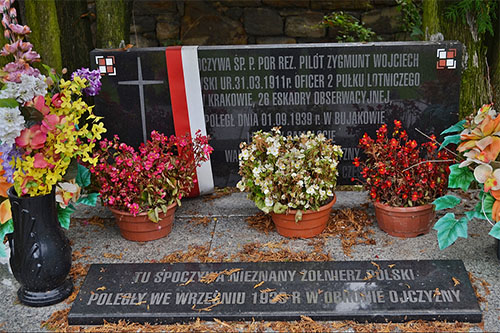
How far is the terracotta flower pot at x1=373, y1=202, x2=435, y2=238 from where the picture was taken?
354 centimetres

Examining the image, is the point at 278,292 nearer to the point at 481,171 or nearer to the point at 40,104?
the point at 481,171

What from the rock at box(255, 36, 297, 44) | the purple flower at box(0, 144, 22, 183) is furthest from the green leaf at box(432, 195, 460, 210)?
the rock at box(255, 36, 297, 44)

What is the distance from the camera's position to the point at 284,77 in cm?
411

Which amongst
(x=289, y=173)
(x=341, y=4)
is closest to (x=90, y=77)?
(x=289, y=173)

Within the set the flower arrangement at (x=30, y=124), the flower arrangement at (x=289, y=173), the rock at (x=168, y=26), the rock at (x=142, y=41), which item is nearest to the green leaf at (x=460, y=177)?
the flower arrangement at (x=289, y=173)

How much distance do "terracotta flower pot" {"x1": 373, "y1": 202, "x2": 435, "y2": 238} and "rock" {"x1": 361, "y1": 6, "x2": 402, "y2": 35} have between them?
3.32 m

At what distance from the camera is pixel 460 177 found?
323cm

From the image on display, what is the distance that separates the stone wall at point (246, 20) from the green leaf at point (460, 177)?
3.46m

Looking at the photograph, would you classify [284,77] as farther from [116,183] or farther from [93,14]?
[93,14]

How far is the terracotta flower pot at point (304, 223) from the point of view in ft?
11.7

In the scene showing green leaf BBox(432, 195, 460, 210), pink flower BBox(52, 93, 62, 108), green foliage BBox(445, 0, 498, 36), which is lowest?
green leaf BBox(432, 195, 460, 210)

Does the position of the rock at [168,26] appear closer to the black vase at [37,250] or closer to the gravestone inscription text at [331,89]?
the gravestone inscription text at [331,89]

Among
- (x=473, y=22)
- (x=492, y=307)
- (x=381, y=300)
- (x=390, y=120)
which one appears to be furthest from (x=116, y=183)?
(x=473, y=22)

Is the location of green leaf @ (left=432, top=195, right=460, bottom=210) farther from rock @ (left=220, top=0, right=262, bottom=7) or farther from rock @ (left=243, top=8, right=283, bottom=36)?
rock @ (left=220, top=0, right=262, bottom=7)
